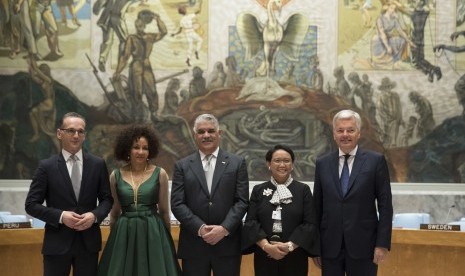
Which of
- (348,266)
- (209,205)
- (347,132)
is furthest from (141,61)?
(348,266)

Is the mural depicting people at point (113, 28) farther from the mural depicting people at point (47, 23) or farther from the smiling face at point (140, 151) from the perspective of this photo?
the smiling face at point (140, 151)

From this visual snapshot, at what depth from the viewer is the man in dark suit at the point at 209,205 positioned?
19.2 ft

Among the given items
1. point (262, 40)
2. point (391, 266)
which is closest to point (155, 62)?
point (262, 40)

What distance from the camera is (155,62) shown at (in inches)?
525

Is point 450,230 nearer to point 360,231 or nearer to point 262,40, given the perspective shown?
point 360,231

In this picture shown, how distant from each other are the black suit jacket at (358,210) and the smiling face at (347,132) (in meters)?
0.14

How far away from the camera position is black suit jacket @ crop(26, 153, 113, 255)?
5750 mm

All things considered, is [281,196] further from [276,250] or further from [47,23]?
[47,23]

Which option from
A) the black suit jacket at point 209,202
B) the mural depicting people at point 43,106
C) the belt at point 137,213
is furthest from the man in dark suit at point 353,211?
the mural depicting people at point 43,106

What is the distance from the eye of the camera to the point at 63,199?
588 cm

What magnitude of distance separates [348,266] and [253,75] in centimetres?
792

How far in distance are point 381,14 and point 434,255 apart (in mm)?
6941

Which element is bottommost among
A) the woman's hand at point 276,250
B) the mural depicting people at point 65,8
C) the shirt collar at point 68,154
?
the woman's hand at point 276,250

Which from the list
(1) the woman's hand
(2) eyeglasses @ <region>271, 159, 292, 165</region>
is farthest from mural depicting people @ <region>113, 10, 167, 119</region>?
(1) the woman's hand
